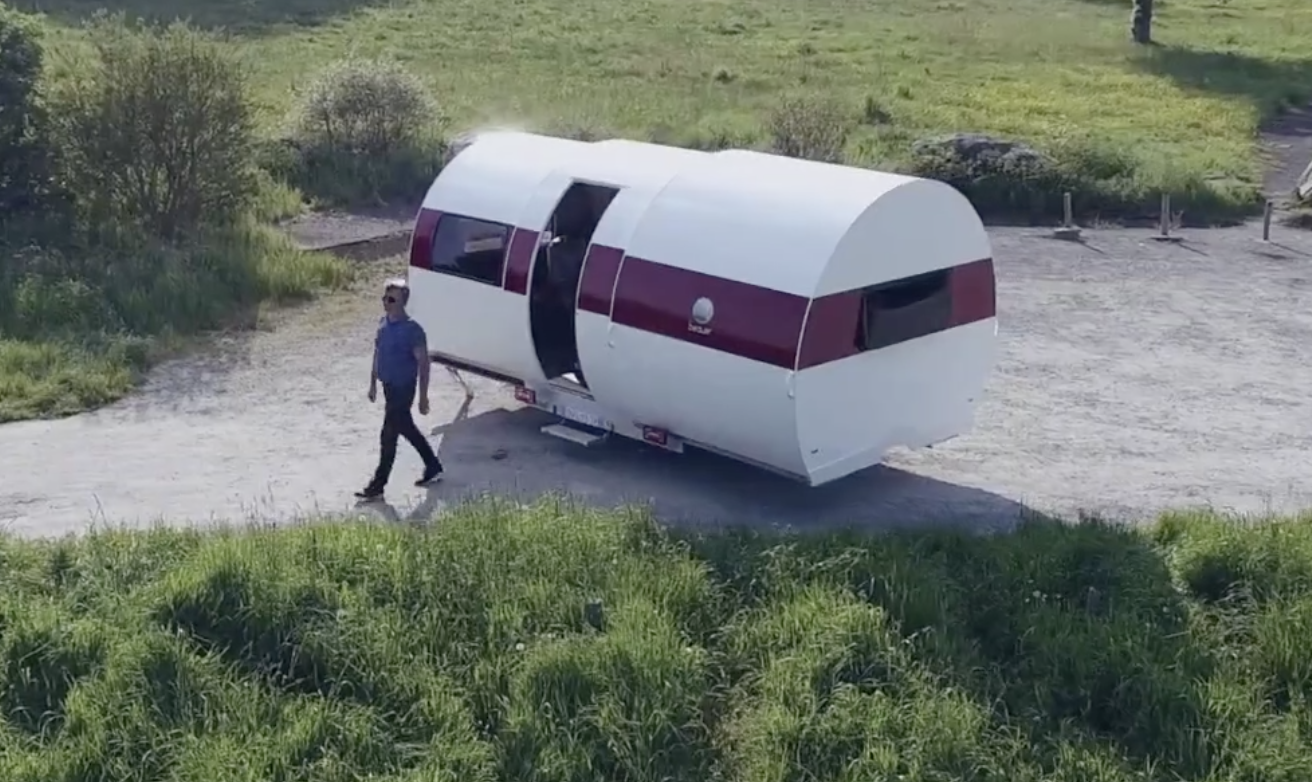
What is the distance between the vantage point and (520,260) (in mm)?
14078

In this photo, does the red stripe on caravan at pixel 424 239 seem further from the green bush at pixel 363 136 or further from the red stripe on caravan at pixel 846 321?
the green bush at pixel 363 136

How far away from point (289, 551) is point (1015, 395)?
25.6 ft

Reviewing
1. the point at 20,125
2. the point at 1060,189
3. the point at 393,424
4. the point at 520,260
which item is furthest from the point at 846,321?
the point at 1060,189

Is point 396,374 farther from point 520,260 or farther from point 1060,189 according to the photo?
point 1060,189

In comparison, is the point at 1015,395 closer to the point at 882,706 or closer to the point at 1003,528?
the point at 1003,528

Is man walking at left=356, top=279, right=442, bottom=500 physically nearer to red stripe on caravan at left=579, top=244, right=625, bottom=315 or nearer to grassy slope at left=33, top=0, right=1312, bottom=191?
red stripe on caravan at left=579, top=244, right=625, bottom=315

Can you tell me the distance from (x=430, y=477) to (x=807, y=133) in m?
12.3

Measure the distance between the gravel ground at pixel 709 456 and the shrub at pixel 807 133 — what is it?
595 centimetres

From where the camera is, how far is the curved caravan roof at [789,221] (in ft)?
39.7

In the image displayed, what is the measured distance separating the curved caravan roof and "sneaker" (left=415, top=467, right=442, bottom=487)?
7.72 ft

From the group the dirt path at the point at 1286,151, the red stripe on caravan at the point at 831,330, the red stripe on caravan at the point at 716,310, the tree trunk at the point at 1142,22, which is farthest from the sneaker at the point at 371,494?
the tree trunk at the point at 1142,22

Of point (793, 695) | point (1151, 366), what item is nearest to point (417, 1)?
point (1151, 366)

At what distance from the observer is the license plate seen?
13914 mm

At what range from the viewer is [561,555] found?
1123 cm
